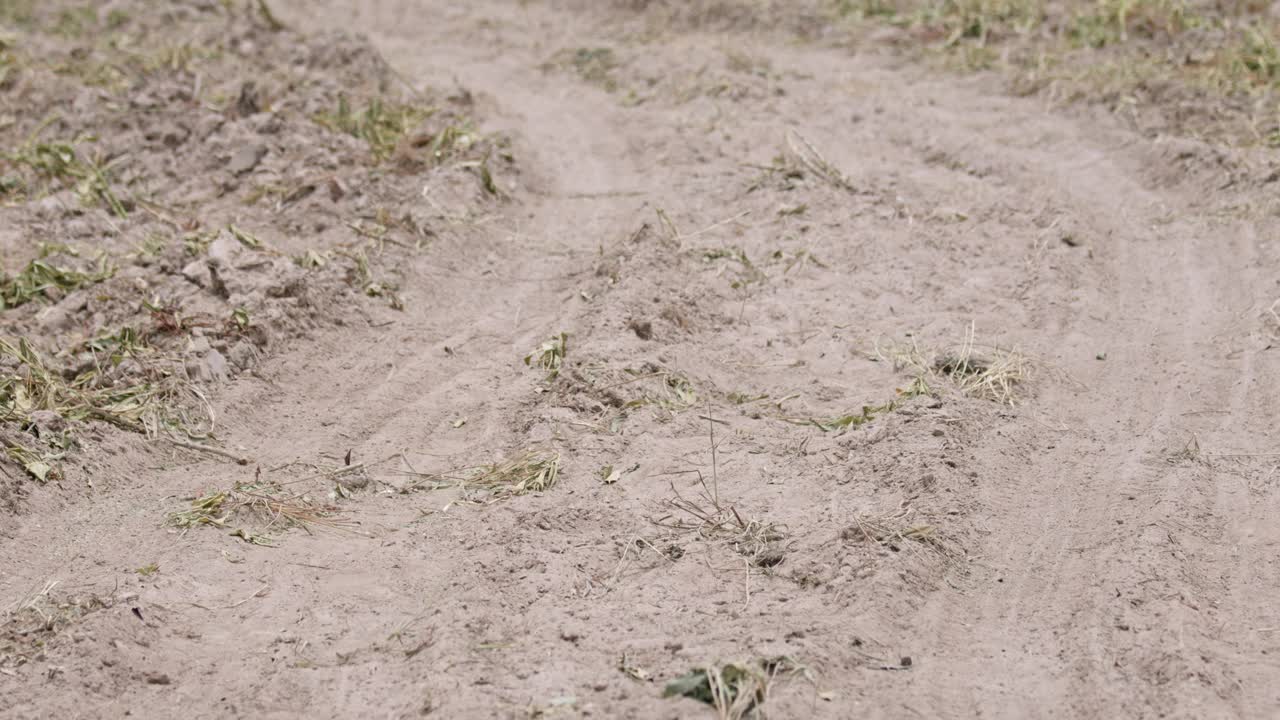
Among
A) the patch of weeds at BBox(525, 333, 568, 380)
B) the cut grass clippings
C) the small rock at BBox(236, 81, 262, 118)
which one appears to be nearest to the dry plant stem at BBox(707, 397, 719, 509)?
the cut grass clippings

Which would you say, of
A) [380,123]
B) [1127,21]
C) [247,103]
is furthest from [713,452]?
[1127,21]

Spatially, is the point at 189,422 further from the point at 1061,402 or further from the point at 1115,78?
the point at 1115,78

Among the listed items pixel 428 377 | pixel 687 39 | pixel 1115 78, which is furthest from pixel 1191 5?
pixel 428 377

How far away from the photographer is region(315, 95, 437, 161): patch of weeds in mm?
7004

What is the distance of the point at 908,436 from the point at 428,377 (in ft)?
6.58

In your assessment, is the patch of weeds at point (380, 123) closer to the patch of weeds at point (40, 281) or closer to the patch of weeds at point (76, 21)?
the patch of weeds at point (40, 281)

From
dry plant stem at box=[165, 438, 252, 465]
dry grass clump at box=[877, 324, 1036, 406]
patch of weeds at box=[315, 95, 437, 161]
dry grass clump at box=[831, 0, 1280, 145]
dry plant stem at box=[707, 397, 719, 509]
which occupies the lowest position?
dry plant stem at box=[165, 438, 252, 465]

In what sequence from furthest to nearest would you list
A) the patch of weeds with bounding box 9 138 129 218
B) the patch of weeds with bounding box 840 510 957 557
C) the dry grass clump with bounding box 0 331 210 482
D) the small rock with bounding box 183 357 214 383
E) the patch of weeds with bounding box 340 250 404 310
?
the patch of weeds with bounding box 9 138 129 218 → the patch of weeds with bounding box 340 250 404 310 → the small rock with bounding box 183 357 214 383 → the dry grass clump with bounding box 0 331 210 482 → the patch of weeds with bounding box 840 510 957 557

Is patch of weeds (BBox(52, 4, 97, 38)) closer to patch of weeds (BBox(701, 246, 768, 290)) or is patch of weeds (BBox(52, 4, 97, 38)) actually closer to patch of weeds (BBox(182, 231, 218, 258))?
patch of weeds (BBox(182, 231, 218, 258))

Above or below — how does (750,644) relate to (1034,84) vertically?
below

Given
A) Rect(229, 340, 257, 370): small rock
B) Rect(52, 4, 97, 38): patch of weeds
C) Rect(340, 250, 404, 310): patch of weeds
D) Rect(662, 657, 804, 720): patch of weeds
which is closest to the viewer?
Rect(662, 657, 804, 720): patch of weeds

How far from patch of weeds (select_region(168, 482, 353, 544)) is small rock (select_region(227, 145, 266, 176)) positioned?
284 centimetres

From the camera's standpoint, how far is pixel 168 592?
3.95 meters

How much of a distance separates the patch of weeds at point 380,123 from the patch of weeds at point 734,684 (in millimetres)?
4258
